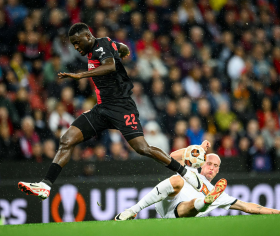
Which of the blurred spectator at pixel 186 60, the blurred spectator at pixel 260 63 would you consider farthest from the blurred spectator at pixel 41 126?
the blurred spectator at pixel 260 63

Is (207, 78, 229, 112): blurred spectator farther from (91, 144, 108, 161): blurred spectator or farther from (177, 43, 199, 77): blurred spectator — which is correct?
(91, 144, 108, 161): blurred spectator

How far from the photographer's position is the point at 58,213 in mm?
6809

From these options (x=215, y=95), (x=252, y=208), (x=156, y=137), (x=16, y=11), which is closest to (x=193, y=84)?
(x=215, y=95)

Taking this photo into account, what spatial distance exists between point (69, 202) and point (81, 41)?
3009mm

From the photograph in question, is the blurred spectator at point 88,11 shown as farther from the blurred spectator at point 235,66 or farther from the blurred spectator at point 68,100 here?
the blurred spectator at point 235,66

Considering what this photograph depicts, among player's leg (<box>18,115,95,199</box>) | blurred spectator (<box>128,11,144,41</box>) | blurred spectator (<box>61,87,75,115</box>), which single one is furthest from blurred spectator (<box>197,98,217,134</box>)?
player's leg (<box>18,115,95,199</box>)

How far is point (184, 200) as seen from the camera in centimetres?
543

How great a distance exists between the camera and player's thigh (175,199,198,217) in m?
5.20

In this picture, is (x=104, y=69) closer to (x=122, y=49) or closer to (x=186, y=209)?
(x=122, y=49)

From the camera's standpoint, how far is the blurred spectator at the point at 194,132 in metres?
7.85

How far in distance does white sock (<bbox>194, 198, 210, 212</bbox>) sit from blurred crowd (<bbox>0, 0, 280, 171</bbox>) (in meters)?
2.39

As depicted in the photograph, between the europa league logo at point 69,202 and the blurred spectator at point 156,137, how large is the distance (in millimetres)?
1547

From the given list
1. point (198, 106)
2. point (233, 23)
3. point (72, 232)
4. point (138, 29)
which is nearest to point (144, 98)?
point (198, 106)

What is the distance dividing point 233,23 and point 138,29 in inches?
87.3
